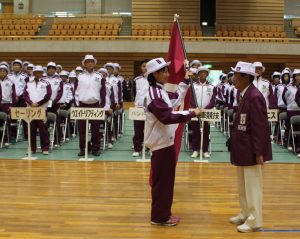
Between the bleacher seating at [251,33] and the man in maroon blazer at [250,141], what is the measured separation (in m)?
17.3

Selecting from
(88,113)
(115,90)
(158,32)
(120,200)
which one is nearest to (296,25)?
(158,32)

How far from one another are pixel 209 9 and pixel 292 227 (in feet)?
70.1

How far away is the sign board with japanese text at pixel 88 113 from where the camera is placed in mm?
8484

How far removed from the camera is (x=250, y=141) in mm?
4445

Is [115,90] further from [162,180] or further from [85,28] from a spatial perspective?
[85,28]

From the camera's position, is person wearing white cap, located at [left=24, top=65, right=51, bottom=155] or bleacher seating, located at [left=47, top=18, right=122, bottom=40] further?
bleacher seating, located at [left=47, top=18, right=122, bottom=40]

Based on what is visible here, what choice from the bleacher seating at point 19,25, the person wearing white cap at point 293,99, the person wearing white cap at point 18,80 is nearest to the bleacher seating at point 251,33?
the bleacher seating at point 19,25

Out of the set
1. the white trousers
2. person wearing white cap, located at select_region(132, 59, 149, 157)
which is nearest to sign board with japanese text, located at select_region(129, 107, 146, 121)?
person wearing white cap, located at select_region(132, 59, 149, 157)

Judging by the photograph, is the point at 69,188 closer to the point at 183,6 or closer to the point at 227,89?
the point at 227,89

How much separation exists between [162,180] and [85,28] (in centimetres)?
1941

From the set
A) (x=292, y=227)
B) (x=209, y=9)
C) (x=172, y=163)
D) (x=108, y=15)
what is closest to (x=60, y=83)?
(x=172, y=163)

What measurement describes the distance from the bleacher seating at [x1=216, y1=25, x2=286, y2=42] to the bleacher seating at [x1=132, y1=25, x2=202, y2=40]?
1151 millimetres

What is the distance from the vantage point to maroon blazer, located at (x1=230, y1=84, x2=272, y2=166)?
4.37 meters

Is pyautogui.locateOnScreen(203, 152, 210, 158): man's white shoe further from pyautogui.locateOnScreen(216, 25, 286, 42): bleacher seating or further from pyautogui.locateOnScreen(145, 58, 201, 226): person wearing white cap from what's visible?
pyautogui.locateOnScreen(216, 25, 286, 42): bleacher seating
